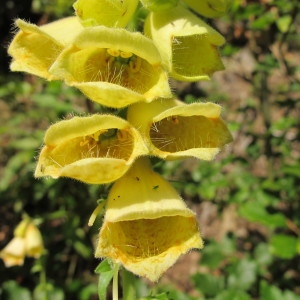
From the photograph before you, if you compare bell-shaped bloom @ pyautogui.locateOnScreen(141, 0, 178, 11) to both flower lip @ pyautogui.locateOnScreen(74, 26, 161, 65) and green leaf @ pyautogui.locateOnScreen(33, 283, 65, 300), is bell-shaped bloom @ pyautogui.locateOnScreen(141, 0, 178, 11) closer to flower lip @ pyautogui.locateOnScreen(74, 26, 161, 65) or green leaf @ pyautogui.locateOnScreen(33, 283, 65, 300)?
flower lip @ pyautogui.locateOnScreen(74, 26, 161, 65)

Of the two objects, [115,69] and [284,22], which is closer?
[115,69]

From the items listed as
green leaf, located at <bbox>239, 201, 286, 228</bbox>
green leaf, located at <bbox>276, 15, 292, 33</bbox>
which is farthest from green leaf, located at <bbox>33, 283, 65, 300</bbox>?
green leaf, located at <bbox>276, 15, 292, 33</bbox>

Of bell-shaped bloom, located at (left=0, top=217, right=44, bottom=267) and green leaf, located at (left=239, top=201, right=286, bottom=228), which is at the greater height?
green leaf, located at (left=239, top=201, right=286, bottom=228)

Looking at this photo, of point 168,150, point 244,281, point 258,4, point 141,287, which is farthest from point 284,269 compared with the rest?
point 168,150

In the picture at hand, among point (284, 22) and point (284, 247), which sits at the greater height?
point (284, 22)

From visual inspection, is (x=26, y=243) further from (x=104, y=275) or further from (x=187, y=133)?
(x=187, y=133)

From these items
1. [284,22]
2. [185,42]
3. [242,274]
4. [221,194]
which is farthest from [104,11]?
[221,194]

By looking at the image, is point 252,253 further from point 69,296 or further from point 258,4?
point 258,4

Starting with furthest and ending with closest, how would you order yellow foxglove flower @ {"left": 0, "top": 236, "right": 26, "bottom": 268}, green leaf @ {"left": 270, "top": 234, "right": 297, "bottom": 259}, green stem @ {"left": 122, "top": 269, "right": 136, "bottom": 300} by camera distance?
yellow foxglove flower @ {"left": 0, "top": 236, "right": 26, "bottom": 268} < green leaf @ {"left": 270, "top": 234, "right": 297, "bottom": 259} < green stem @ {"left": 122, "top": 269, "right": 136, "bottom": 300}
